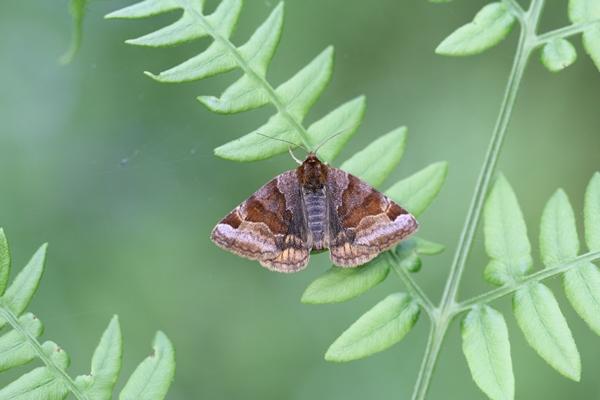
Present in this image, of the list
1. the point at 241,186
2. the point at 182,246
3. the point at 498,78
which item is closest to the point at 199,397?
the point at 182,246

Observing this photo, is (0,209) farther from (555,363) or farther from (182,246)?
(555,363)

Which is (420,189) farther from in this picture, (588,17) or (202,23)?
(202,23)

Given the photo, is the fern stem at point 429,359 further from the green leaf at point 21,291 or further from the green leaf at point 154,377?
the green leaf at point 21,291

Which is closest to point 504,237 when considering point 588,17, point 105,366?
point 588,17

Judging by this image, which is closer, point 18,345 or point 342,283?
point 18,345

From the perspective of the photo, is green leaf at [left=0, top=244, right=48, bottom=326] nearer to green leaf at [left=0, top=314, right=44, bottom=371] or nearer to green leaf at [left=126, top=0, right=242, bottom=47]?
green leaf at [left=0, top=314, right=44, bottom=371]

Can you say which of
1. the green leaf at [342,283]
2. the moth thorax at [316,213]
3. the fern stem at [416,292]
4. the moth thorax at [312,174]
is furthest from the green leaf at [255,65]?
the fern stem at [416,292]
